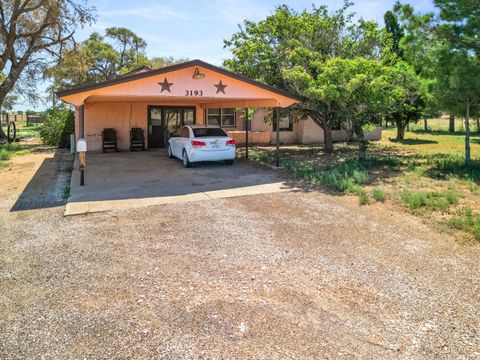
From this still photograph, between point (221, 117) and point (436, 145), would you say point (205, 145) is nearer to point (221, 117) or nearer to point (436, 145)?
point (221, 117)

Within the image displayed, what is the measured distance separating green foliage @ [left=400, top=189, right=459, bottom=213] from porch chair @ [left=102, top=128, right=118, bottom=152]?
12.9 metres

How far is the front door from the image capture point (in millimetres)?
18094

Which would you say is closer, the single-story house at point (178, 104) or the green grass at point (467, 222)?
the green grass at point (467, 222)

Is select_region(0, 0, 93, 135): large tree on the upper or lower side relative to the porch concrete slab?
upper

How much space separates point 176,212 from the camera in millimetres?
7309

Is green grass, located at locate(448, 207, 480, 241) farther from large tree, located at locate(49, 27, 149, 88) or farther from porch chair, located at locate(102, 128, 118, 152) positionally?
large tree, located at locate(49, 27, 149, 88)

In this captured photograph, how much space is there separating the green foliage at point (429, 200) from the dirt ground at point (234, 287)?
0.67 metres

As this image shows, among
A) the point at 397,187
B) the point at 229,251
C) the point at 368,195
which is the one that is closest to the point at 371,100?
the point at 397,187

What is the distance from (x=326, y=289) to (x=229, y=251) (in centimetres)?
156

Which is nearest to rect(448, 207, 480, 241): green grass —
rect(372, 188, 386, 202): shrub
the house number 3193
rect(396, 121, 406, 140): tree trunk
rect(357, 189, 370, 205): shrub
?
rect(372, 188, 386, 202): shrub

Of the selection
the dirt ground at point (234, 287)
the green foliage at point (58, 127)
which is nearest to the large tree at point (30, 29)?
the green foliage at point (58, 127)

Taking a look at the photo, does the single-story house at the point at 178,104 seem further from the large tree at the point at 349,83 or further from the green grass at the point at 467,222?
the green grass at the point at 467,222

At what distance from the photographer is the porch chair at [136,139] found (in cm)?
1755

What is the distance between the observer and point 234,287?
4266mm
